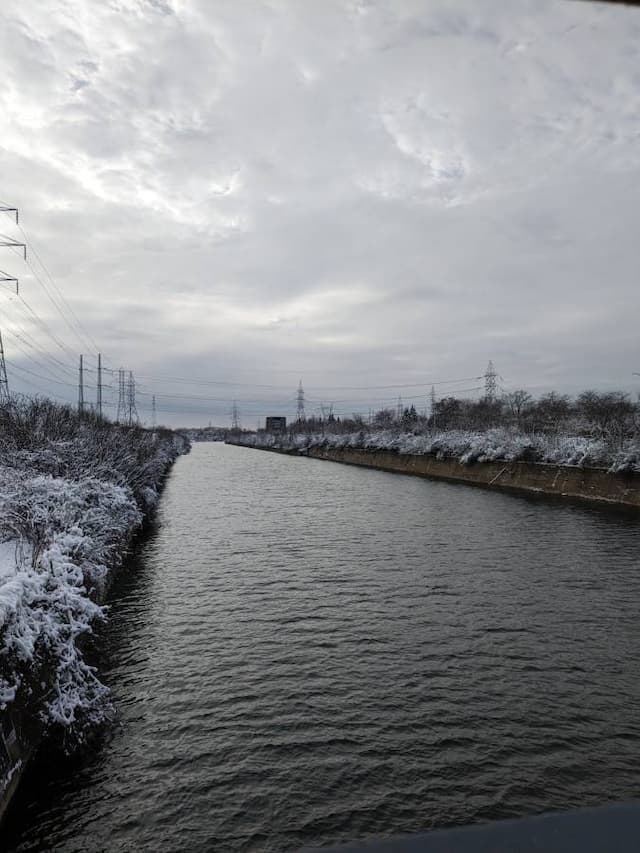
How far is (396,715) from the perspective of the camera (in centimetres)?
882

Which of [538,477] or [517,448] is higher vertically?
[517,448]

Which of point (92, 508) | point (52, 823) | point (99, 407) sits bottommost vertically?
point (52, 823)

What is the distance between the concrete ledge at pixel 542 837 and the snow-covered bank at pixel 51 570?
6.62 meters

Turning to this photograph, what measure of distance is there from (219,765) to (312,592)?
24.8 ft

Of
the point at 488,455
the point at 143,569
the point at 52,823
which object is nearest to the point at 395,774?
the point at 52,823

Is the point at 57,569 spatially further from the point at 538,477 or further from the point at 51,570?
the point at 538,477

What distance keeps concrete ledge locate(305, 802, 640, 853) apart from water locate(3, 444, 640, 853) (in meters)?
6.16

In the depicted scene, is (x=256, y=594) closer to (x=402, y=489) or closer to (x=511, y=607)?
(x=511, y=607)

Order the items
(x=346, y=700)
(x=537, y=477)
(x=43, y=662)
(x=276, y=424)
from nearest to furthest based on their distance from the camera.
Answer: (x=43, y=662)
(x=346, y=700)
(x=537, y=477)
(x=276, y=424)

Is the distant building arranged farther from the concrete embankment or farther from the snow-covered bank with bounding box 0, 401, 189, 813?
the snow-covered bank with bounding box 0, 401, 189, 813

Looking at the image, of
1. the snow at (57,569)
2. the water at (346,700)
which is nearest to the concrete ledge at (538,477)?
the water at (346,700)

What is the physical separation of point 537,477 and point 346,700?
3429cm

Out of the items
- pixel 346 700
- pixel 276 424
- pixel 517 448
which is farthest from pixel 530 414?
pixel 276 424

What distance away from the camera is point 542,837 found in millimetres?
1220
